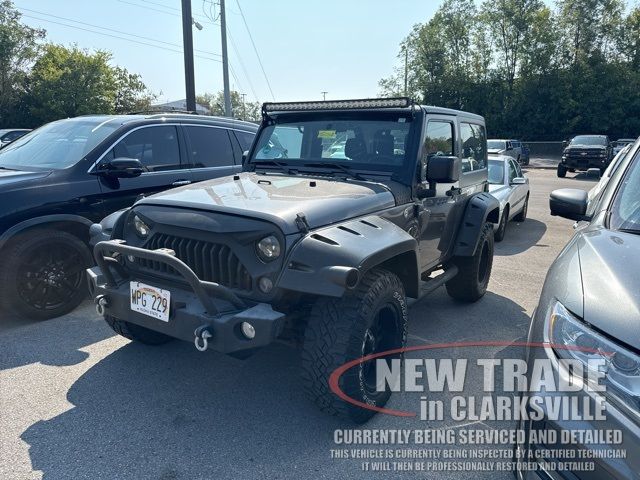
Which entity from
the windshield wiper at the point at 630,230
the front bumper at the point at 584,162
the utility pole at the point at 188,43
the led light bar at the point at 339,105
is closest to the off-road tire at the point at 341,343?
the windshield wiper at the point at 630,230

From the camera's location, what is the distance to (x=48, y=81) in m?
31.1

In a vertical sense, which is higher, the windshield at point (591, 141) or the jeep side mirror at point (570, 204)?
the windshield at point (591, 141)

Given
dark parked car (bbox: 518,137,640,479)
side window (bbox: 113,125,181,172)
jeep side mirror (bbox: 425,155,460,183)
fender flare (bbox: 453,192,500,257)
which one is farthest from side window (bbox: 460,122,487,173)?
side window (bbox: 113,125,181,172)

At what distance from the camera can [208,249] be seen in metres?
2.80

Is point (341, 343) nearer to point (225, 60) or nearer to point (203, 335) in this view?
point (203, 335)

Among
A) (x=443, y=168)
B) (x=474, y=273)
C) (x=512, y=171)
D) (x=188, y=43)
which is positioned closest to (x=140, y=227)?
(x=443, y=168)

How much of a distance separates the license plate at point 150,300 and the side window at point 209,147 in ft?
10.1

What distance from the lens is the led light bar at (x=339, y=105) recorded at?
12.0 feet

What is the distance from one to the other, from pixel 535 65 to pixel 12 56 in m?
39.8

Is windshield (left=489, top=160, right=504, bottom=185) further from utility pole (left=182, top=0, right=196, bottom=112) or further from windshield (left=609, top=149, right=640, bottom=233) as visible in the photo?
utility pole (left=182, top=0, right=196, bottom=112)

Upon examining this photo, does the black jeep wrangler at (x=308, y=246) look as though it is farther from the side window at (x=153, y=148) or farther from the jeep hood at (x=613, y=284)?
the side window at (x=153, y=148)

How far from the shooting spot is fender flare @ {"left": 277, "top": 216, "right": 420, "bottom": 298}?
2.42 meters

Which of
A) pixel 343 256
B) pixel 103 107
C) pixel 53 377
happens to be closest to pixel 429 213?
pixel 343 256

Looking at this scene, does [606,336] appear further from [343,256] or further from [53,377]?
[53,377]
